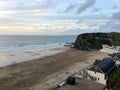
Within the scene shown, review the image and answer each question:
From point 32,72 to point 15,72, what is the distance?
10.6ft

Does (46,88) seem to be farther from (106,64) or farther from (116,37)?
(116,37)

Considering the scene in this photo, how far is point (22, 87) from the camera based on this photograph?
110 feet

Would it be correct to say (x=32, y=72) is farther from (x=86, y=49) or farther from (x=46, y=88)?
(x=86, y=49)

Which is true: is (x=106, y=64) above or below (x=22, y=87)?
above

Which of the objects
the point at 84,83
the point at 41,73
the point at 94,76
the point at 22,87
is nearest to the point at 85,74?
the point at 94,76

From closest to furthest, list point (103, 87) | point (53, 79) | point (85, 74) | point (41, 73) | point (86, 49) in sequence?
point (103, 87), point (85, 74), point (53, 79), point (41, 73), point (86, 49)

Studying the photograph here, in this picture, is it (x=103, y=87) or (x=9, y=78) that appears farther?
(x=9, y=78)

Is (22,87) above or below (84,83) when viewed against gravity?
below

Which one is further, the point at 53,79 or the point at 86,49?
the point at 86,49

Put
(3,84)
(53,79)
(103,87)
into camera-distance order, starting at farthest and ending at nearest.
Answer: (53,79) → (3,84) → (103,87)

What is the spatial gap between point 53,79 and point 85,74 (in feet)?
23.9

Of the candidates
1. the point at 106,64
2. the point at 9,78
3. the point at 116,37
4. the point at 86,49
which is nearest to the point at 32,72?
the point at 9,78

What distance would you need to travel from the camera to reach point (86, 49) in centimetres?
9312

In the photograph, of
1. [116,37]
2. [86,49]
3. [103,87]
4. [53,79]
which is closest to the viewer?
[103,87]
